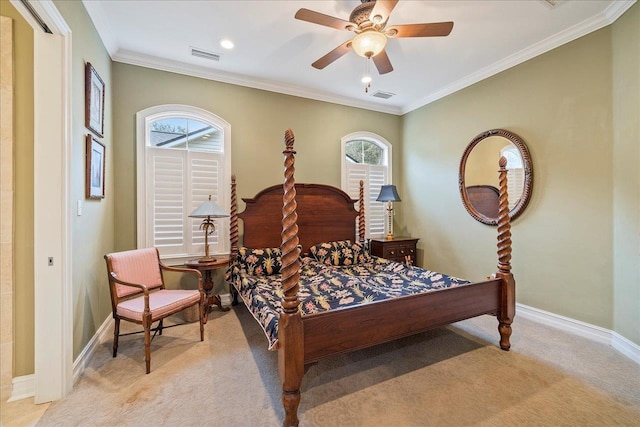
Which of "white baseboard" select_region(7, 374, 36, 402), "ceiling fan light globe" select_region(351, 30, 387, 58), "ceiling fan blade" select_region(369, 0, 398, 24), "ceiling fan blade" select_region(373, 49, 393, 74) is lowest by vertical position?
"white baseboard" select_region(7, 374, 36, 402)

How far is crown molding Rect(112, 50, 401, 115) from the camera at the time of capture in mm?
3457

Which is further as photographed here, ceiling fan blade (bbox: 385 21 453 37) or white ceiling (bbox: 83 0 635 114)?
white ceiling (bbox: 83 0 635 114)

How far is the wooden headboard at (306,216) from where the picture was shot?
12.9ft

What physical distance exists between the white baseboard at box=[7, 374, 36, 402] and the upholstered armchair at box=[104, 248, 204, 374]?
1.86 feet

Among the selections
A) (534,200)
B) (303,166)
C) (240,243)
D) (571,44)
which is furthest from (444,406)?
(571,44)

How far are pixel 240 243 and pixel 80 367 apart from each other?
211 cm

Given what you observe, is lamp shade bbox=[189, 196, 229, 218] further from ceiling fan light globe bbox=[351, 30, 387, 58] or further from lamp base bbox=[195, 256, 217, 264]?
ceiling fan light globe bbox=[351, 30, 387, 58]

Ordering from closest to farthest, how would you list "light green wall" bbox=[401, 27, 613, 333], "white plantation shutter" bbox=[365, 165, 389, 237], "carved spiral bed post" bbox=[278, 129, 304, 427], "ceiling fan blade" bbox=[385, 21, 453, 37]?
"carved spiral bed post" bbox=[278, 129, 304, 427], "ceiling fan blade" bbox=[385, 21, 453, 37], "light green wall" bbox=[401, 27, 613, 333], "white plantation shutter" bbox=[365, 165, 389, 237]

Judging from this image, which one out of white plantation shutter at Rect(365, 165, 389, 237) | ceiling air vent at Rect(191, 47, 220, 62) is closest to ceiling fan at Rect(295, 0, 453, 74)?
ceiling air vent at Rect(191, 47, 220, 62)

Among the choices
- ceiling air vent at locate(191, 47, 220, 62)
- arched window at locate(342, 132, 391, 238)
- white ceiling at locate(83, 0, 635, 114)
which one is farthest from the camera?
arched window at locate(342, 132, 391, 238)

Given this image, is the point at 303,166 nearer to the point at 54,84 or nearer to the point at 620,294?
the point at 54,84

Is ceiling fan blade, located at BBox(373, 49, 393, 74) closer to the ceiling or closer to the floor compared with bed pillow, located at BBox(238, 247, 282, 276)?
closer to the ceiling

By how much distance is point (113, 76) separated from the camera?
338cm

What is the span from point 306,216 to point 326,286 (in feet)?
4.81
